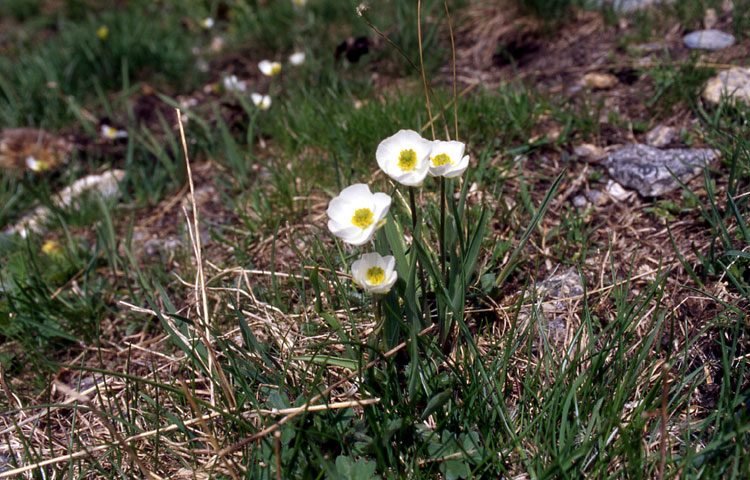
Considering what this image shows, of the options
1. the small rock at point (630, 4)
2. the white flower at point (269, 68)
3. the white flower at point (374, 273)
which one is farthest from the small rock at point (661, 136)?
the white flower at point (269, 68)

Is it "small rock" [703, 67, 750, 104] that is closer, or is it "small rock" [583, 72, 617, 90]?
"small rock" [703, 67, 750, 104]

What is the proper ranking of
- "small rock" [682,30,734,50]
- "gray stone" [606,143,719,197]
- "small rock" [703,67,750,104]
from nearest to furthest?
"gray stone" [606,143,719,197] → "small rock" [703,67,750,104] → "small rock" [682,30,734,50]

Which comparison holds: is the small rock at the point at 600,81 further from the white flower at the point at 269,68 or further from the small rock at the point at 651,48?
the white flower at the point at 269,68

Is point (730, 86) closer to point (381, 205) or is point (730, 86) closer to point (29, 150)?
point (381, 205)

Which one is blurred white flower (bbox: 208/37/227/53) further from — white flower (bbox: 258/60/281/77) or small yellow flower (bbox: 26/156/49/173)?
small yellow flower (bbox: 26/156/49/173)

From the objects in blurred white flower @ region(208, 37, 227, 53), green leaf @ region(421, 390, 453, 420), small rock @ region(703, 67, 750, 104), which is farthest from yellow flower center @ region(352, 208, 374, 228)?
blurred white flower @ region(208, 37, 227, 53)
